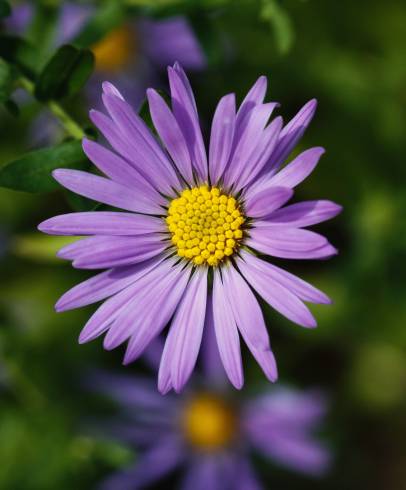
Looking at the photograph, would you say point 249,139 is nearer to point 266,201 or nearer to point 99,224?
point 266,201

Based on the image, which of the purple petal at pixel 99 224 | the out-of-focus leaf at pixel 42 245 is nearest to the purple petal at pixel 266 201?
the purple petal at pixel 99 224

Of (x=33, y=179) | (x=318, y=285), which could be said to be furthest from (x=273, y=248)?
(x=318, y=285)

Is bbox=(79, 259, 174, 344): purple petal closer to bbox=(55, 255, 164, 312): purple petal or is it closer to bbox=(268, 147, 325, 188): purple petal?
bbox=(55, 255, 164, 312): purple petal

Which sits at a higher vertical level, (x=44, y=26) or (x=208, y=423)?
(x=44, y=26)

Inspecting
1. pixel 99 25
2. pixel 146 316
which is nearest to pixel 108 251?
pixel 146 316

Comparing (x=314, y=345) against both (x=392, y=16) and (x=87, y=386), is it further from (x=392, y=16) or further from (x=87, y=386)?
(x=392, y=16)

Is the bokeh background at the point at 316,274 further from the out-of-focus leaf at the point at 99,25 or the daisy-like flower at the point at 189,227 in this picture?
the daisy-like flower at the point at 189,227

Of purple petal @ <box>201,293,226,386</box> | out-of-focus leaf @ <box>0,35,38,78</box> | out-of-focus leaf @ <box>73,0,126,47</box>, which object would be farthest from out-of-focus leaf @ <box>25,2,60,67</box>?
purple petal @ <box>201,293,226,386</box>
